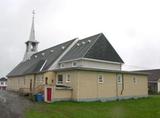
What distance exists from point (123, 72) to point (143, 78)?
4220 mm

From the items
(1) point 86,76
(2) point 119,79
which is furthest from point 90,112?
(2) point 119,79

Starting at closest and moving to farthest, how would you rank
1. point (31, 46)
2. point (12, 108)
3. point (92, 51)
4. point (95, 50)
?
point (12, 108) → point (92, 51) → point (95, 50) → point (31, 46)

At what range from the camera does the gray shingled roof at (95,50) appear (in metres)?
32.1

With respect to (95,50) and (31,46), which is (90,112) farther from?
(31,46)

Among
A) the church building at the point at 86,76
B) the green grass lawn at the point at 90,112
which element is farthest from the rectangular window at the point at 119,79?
the green grass lawn at the point at 90,112

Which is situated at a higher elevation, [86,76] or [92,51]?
[92,51]

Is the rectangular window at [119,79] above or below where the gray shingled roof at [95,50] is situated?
below

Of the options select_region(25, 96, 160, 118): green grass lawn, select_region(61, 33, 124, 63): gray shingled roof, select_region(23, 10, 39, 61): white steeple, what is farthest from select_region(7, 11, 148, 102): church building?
select_region(23, 10, 39, 61): white steeple

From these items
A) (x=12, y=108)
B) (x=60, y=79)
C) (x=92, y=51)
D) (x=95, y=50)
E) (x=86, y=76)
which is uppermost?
(x=95, y=50)

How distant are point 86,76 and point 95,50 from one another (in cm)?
749

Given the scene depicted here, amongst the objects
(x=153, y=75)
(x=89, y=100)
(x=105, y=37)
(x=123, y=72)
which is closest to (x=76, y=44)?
(x=105, y=37)

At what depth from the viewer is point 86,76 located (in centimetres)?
2589

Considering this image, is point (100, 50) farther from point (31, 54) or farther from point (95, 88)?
point (31, 54)

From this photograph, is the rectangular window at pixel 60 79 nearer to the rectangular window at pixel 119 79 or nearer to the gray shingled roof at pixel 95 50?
the gray shingled roof at pixel 95 50
